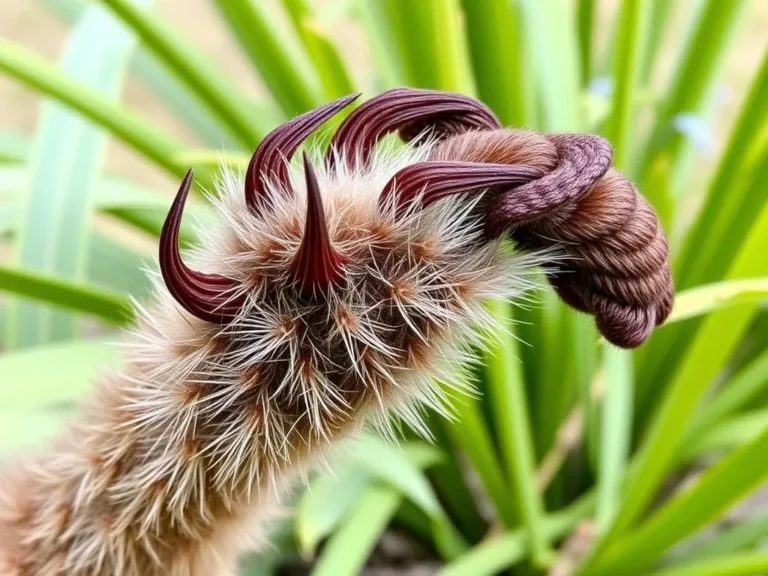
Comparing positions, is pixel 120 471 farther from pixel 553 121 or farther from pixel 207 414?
pixel 553 121

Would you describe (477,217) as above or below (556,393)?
above

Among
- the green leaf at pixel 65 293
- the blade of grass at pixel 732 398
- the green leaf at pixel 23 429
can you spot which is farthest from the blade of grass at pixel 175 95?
the blade of grass at pixel 732 398

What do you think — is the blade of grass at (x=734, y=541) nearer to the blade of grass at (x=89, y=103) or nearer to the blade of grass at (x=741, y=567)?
the blade of grass at (x=741, y=567)

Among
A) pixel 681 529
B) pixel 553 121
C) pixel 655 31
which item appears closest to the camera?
pixel 681 529

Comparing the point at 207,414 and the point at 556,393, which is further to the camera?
the point at 556,393

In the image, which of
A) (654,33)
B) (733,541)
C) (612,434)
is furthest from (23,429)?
(654,33)

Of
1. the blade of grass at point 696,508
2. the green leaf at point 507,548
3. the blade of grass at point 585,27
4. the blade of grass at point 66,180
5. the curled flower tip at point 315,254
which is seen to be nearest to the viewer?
the curled flower tip at point 315,254

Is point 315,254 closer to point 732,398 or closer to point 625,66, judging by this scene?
point 625,66

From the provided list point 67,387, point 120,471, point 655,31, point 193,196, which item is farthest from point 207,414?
point 655,31
